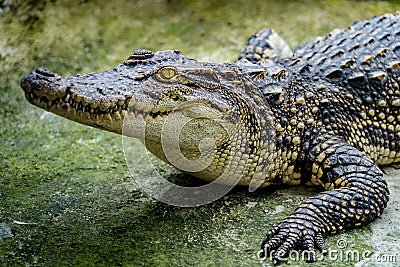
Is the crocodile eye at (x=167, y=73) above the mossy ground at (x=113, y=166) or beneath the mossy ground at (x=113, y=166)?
above

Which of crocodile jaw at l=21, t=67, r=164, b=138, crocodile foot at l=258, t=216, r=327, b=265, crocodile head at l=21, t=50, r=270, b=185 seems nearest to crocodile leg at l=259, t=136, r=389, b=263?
crocodile foot at l=258, t=216, r=327, b=265

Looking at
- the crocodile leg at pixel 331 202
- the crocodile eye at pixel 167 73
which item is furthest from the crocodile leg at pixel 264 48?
the crocodile eye at pixel 167 73

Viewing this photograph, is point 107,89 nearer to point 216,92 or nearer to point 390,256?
point 216,92

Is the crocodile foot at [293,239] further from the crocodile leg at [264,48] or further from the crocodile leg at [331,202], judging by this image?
the crocodile leg at [264,48]

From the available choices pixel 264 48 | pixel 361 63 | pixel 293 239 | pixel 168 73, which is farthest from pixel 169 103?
pixel 264 48

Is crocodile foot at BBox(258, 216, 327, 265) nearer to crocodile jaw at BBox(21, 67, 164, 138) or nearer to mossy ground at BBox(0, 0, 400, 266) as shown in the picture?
mossy ground at BBox(0, 0, 400, 266)

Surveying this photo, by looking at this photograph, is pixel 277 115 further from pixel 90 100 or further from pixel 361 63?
pixel 90 100
